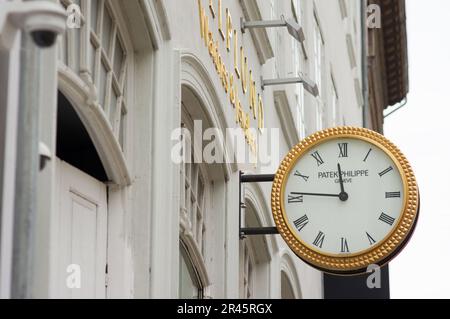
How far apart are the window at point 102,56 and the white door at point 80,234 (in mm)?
359

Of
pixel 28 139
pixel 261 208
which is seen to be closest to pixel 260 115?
pixel 261 208

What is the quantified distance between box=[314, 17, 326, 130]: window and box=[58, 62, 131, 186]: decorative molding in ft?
33.9

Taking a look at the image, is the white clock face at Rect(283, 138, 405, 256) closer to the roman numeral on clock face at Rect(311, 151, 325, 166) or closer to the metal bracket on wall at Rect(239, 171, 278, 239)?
the roman numeral on clock face at Rect(311, 151, 325, 166)

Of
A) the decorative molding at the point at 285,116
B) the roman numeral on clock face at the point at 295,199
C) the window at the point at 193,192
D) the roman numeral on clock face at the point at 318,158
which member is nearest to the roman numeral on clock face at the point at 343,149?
the roman numeral on clock face at the point at 318,158

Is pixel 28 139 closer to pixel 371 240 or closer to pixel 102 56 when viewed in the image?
pixel 102 56

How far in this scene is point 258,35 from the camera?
1089 cm

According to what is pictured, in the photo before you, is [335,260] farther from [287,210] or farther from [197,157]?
[197,157]

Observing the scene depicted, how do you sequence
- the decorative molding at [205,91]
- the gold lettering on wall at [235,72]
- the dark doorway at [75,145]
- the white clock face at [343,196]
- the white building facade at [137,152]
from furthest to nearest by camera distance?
1. the gold lettering on wall at [235,72]
2. the white clock face at [343,196]
3. the decorative molding at [205,91]
4. the dark doorway at [75,145]
5. the white building facade at [137,152]

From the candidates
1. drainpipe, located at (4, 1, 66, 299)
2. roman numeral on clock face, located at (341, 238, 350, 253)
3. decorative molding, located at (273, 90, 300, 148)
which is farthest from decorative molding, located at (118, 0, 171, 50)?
decorative molding, located at (273, 90, 300, 148)

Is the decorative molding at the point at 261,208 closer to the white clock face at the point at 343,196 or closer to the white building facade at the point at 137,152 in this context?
the white building facade at the point at 137,152

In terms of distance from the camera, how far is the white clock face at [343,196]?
7.92m

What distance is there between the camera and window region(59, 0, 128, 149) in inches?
214
